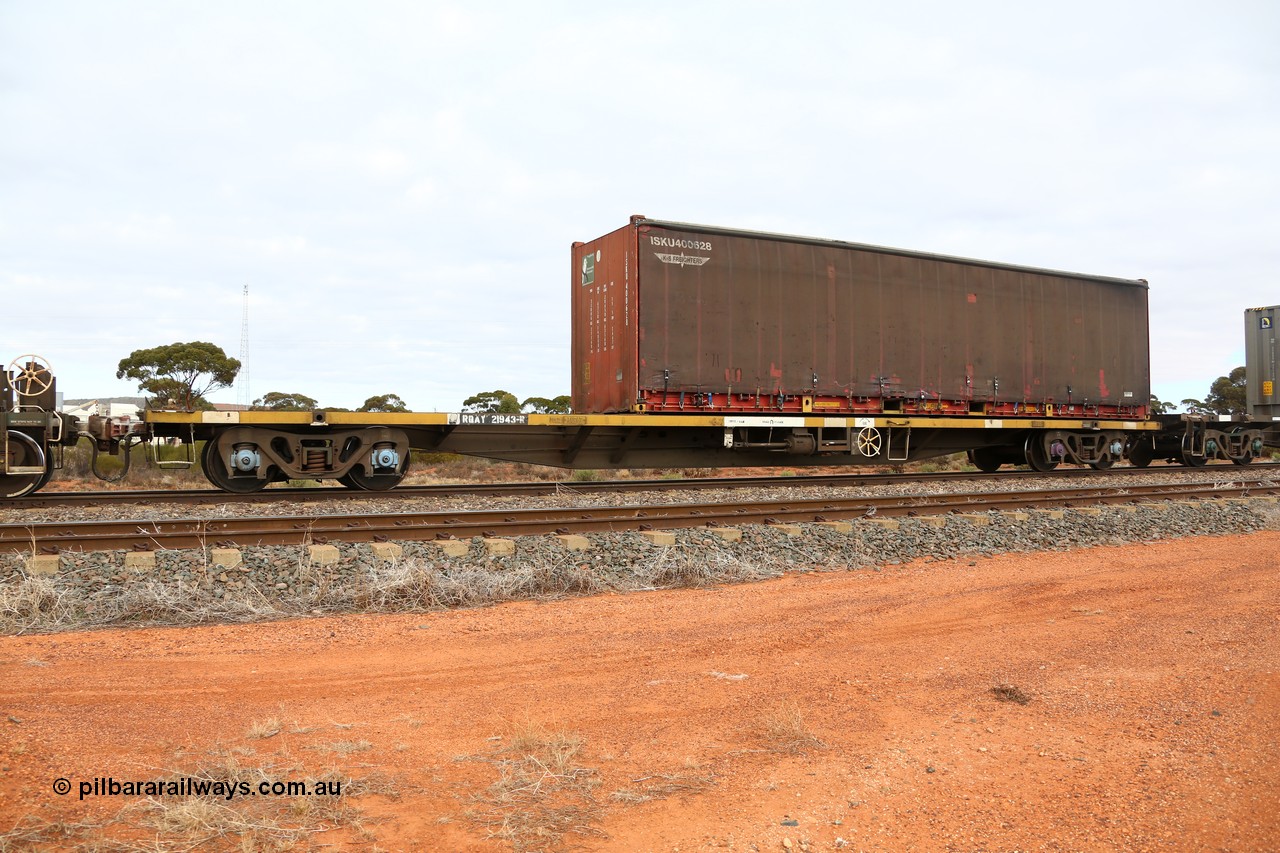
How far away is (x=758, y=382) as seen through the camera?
13664 millimetres

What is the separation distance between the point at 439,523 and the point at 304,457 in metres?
3.95

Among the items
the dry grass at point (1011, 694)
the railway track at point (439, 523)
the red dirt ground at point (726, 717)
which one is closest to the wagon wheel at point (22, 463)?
the railway track at point (439, 523)

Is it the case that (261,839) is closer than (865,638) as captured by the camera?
Yes

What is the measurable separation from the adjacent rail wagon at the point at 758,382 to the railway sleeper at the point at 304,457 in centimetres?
3

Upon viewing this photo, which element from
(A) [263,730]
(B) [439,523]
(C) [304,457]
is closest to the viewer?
(A) [263,730]

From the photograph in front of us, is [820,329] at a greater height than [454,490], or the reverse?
[820,329]

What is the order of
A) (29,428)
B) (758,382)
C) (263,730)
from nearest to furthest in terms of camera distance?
(263,730), (29,428), (758,382)

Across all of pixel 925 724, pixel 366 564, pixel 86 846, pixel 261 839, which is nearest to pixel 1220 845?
pixel 925 724

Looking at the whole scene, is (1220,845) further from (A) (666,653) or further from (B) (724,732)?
(A) (666,653)

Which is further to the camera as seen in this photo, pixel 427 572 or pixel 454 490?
pixel 454 490

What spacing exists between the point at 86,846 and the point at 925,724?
331 centimetres

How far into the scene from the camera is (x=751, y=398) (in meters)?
13.6

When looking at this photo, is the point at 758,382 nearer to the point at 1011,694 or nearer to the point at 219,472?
the point at 219,472

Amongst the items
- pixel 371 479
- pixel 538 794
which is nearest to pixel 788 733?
pixel 538 794
